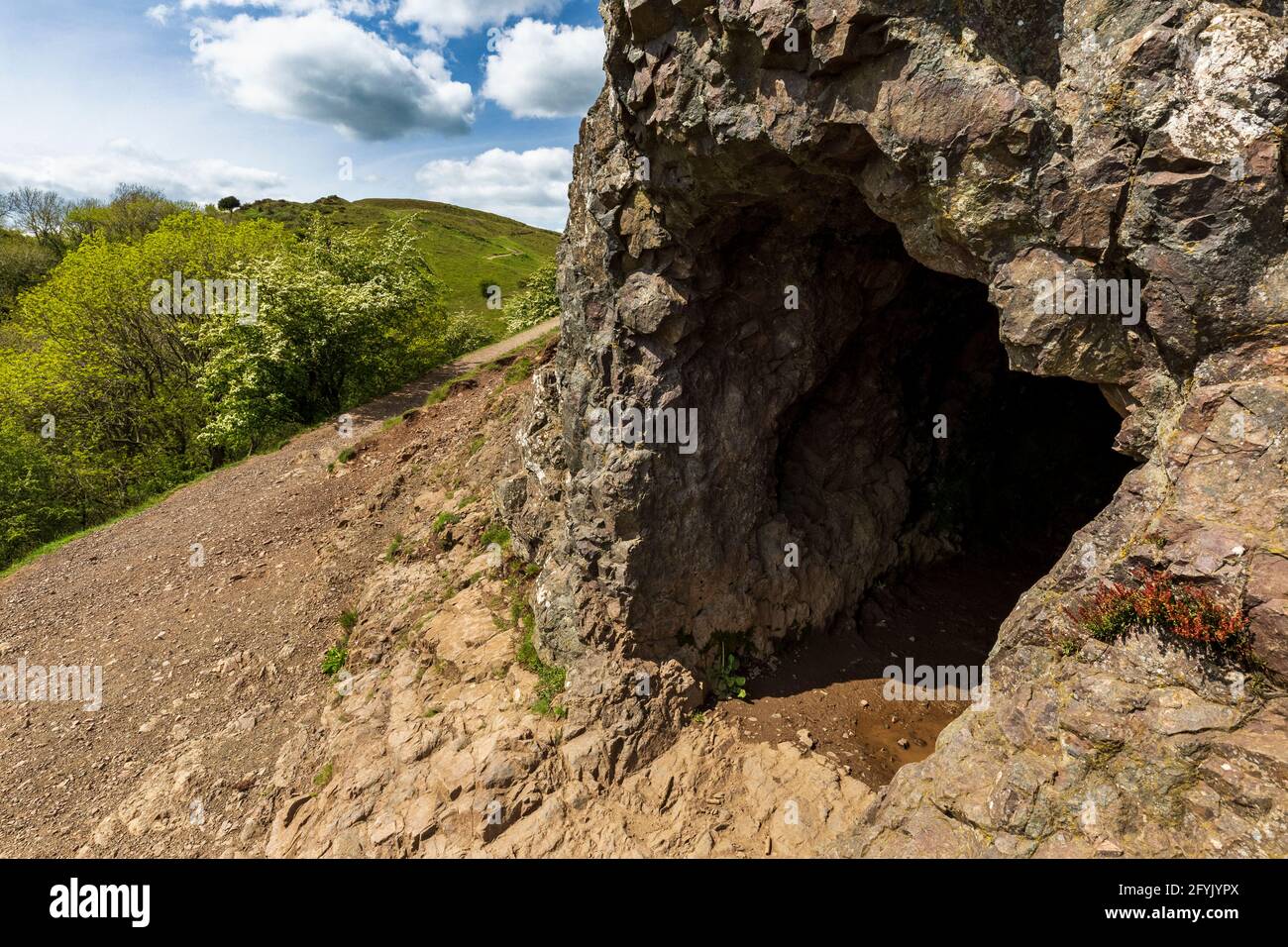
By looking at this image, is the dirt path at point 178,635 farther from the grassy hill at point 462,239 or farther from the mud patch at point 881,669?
the grassy hill at point 462,239

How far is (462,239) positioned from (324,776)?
114 metres

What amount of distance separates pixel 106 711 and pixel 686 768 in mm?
12911

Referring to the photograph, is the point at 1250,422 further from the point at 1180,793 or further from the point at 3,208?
the point at 3,208

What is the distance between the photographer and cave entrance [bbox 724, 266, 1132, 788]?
36.8 ft

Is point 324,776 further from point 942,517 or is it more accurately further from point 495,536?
point 942,517

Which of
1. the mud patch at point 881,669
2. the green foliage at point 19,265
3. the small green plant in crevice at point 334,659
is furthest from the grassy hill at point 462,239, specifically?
the mud patch at point 881,669

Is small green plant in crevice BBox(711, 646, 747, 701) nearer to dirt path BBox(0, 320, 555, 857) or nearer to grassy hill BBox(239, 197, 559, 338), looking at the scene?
dirt path BBox(0, 320, 555, 857)

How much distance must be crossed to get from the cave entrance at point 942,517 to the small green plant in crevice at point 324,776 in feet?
24.1

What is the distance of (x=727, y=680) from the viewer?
38.1 ft

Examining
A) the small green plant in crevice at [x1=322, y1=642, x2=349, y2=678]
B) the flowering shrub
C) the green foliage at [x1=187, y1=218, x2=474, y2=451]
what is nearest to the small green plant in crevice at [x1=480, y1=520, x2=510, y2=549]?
the small green plant in crevice at [x1=322, y1=642, x2=349, y2=678]

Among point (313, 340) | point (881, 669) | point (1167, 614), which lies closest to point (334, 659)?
point (881, 669)

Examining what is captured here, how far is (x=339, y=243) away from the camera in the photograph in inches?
1212

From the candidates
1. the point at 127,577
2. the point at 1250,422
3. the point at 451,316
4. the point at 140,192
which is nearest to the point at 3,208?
the point at 140,192

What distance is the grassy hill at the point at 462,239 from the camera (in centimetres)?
8571
